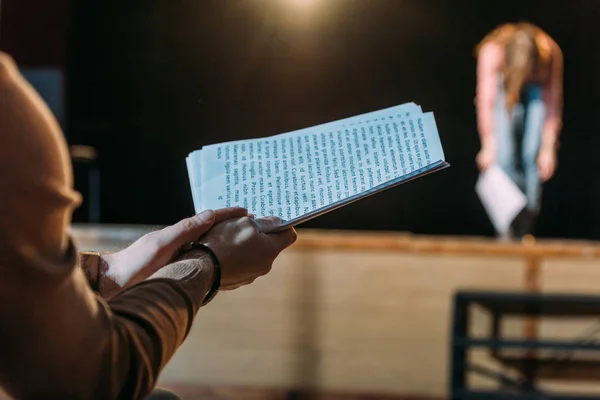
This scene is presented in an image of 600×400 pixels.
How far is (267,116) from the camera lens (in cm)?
226

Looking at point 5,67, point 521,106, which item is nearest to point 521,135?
point 521,106

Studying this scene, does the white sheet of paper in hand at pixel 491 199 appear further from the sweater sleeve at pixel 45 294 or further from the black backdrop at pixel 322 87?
the sweater sleeve at pixel 45 294

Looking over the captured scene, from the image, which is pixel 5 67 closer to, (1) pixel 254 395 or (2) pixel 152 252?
(2) pixel 152 252

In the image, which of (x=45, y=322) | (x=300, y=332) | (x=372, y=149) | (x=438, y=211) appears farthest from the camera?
(x=438, y=211)

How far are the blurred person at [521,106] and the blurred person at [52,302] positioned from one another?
194 cm

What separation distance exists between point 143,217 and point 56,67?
65 cm

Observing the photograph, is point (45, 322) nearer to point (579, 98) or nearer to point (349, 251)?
point (349, 251)

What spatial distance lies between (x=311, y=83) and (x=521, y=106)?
0.71m

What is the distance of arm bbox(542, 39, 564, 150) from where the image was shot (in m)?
2.38

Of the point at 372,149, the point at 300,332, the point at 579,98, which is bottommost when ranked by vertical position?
the point at 300,332

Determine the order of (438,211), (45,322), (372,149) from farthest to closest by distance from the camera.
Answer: (438,211) → (372,149) → (45,322)

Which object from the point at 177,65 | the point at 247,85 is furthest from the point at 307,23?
the point at 177,65

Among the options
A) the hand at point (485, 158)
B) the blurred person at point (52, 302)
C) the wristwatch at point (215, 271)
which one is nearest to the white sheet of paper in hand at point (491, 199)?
the hand at point (485, 158)

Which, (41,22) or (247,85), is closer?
(247,85)
